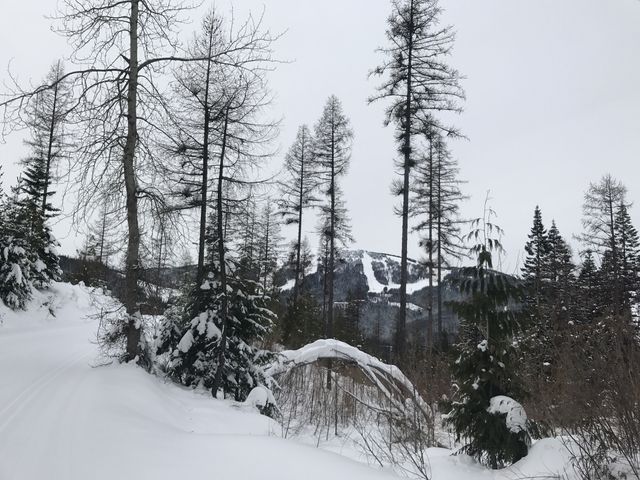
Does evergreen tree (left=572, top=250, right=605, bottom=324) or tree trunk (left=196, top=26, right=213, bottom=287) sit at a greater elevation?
tree trunk (left=196, top=26, right=213, bottom=287)

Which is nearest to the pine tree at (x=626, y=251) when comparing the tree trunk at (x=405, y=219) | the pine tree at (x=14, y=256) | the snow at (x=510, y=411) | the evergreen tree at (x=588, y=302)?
the evergreen tree at (x=588, y=302)

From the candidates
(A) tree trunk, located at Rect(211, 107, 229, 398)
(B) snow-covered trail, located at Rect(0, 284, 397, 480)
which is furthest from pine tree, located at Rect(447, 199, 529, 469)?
(A) tree trunk, located at Rect(211, 107, 229, 398)

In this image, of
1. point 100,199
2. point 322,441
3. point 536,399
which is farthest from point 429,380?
point 100,199

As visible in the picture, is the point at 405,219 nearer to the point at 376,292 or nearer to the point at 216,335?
the point at 216,335

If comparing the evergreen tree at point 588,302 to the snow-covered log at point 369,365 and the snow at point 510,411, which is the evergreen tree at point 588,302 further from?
the snow-covered log at point 369,365

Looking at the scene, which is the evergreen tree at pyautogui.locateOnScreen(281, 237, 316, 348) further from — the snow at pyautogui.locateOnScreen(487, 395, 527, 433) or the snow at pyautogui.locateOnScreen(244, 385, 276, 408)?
the snow at pyautogui.locateOnScreen(487, 395, 527, 433)

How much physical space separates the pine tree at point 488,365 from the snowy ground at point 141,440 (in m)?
0.28

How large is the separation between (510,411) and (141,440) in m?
4.56

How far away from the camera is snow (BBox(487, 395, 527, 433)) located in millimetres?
5188

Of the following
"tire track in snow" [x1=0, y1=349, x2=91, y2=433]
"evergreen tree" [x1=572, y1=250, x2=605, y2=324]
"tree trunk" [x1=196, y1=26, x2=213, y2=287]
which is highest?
"tree trunk" [x1=196, y1=26, x2=213, y2=287]

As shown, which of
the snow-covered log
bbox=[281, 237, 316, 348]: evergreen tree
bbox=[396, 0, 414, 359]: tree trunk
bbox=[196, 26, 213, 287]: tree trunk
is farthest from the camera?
bbox=[281, 237, 316, 348]: evergreen tree

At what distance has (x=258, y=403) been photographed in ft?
28.1

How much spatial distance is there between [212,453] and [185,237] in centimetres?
626

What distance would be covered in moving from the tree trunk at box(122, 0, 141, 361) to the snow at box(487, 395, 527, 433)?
24.7 ft
